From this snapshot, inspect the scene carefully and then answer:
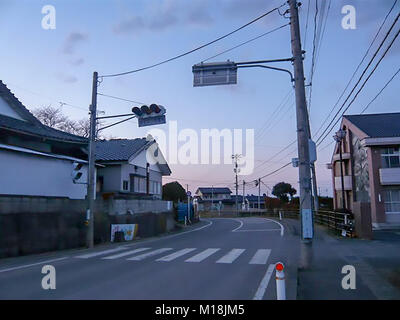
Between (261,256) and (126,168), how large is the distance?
18981 mm

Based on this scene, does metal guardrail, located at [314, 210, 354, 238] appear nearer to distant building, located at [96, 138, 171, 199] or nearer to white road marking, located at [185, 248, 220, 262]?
white road marking, located at [185, 248, 220, 262]

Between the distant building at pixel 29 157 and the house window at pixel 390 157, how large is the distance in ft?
69.8

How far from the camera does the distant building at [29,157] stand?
1642 cm

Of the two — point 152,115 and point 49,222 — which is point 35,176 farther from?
point 152,115

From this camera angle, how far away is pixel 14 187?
54.4 feet

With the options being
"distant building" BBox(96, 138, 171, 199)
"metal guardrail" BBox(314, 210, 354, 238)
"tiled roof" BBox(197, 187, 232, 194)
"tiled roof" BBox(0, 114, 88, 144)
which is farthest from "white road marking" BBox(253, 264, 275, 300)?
"tiled roof" BBox(197, 187, 232, 194)

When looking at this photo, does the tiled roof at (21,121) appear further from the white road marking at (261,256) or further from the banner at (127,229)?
the white road marking at (261,256)

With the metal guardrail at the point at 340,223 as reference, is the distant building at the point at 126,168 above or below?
above

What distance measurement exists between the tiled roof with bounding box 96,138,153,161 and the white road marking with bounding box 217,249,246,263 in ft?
53.6

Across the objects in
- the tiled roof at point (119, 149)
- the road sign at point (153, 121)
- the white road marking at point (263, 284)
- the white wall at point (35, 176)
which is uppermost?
the tiled roof at point (119, 149)

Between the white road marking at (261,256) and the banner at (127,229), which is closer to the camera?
the white road marking at (261,256)

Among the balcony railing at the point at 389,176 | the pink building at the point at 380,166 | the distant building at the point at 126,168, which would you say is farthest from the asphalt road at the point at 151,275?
the balcony railing at the point at 389,176
